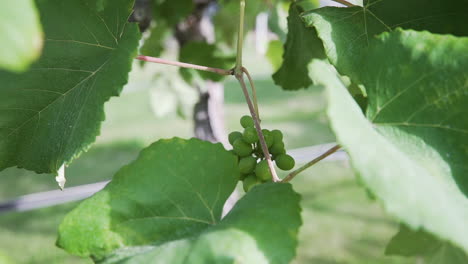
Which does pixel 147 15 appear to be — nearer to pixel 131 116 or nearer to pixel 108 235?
pixel 108 235

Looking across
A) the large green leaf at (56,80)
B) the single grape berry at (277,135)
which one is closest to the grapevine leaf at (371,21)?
the single grape berry at (277,135)

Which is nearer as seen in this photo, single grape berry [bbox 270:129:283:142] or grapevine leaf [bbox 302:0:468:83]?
grapevine leaf [bbox 302:0:468:83]

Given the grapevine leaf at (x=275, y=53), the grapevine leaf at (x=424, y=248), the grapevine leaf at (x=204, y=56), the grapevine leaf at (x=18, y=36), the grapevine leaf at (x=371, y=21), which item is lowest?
the grapevine leaf at (x=424, y=248)

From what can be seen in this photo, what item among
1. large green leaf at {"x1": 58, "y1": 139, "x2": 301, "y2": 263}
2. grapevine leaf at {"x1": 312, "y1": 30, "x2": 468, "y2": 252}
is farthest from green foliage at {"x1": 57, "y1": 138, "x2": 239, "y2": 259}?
grapevine leaf at {"x1": 312, "y1": 30, "x2": 468, "y2": 252}

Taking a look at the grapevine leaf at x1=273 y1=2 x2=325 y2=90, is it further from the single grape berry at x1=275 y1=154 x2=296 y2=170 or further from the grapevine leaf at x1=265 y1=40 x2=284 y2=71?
the grapevine leaf at x1=265 y1=40 x2=284 y2=71

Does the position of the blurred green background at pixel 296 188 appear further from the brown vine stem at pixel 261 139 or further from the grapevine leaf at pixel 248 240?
the brown vine stem at pixel 261 139

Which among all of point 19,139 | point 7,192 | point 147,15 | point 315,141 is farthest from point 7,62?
point 315,141
